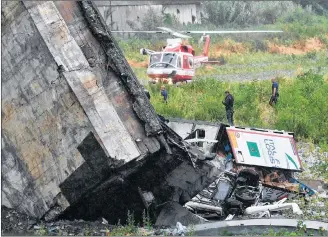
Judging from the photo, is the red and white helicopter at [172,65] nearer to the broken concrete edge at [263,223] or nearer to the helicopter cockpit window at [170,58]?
the helicopter cockpit window at [170,58]

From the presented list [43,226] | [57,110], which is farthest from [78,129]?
[43,226]

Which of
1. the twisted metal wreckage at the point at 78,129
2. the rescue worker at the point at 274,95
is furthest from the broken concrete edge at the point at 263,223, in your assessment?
the rescue worker at the point at 274,95

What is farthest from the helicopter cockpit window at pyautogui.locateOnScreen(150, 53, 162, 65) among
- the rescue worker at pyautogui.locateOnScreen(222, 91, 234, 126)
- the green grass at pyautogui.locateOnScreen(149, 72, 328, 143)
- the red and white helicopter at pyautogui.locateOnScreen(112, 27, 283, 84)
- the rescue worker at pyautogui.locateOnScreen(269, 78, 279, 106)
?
the rescue worker at pyautogui.locateOnScreen(222, 91, 234, 126)

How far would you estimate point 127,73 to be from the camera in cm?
1067

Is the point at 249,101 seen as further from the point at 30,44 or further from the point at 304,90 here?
the point at 30,44

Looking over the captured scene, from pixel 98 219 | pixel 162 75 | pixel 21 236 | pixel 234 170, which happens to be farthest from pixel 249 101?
pixel 21 236

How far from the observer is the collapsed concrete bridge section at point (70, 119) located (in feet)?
33.6

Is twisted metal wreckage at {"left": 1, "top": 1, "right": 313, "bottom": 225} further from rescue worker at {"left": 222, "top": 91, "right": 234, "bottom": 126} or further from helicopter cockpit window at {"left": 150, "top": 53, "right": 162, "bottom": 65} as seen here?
helicopter cockpit window at {"left": 150, "top": 53, "right": 162, "bottom": 65}

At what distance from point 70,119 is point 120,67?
3.53 feet

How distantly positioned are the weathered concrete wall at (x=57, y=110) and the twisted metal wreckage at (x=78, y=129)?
14 mm

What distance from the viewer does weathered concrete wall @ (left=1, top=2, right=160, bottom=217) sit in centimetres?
1023

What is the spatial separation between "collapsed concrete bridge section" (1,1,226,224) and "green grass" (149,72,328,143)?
26.1ft

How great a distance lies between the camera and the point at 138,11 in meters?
41.3

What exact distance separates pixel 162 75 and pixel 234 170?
13.8 metres
